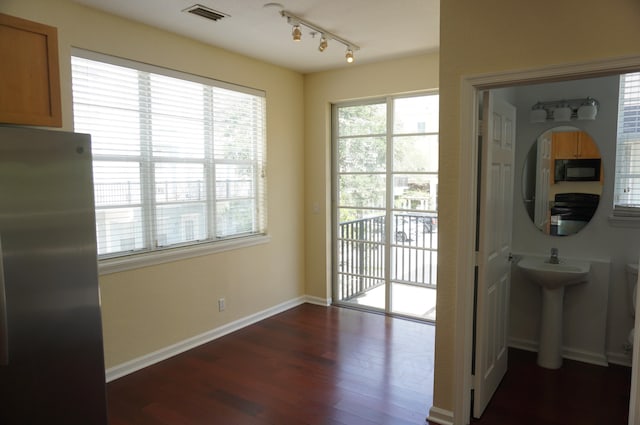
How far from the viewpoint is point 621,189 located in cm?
333

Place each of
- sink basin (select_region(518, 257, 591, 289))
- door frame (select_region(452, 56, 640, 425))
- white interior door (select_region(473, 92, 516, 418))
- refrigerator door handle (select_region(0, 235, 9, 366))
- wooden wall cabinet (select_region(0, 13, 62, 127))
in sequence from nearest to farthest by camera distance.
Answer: refrigerator door handle (select_region(0, 235, 9, 366)) → wooden wall cabinet (select_region(0, 13, 62, 127)) → door frame (select_region(452, 56, 640, 425)) → white interior door (select_region(473, 92, 516, 418)) → sink basin (select_region(518, 257, 591, 289))

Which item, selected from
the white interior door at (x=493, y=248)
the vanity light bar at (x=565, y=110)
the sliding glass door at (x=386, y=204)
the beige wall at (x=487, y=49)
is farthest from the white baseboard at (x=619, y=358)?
the vanity light bar at (x=565, y=110)

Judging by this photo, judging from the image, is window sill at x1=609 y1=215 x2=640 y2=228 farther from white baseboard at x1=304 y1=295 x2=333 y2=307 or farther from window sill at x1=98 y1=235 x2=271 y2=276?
window sill at x1=98 y1=235 x2=271 y2=276

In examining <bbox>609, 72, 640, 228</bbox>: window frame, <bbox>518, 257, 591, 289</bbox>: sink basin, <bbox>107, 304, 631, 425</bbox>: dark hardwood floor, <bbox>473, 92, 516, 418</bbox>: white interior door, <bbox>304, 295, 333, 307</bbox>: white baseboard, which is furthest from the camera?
<bbox>304, 295, 333, 307</bbox>: white baseboard

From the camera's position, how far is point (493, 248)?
2746 mm

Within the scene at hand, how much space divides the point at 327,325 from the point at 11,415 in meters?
2.84

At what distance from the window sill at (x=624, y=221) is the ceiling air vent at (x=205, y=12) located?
350cm

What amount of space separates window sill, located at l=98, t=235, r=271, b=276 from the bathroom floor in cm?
259

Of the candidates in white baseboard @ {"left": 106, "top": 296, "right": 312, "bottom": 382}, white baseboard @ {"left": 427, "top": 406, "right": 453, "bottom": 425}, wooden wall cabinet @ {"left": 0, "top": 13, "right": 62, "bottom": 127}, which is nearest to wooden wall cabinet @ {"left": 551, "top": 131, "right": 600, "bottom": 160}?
white baseboard @ {"left": 427, "top": 406, "right": 453, "bottom": 425}

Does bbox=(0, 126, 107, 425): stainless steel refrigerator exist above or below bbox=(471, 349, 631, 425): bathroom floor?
above

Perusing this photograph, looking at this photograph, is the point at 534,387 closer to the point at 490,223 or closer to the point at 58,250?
the point at 490,223

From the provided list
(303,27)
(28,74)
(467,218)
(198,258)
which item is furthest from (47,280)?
(303,27)

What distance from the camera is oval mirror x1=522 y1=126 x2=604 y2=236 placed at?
341 cm

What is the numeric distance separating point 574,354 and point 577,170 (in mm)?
1596
